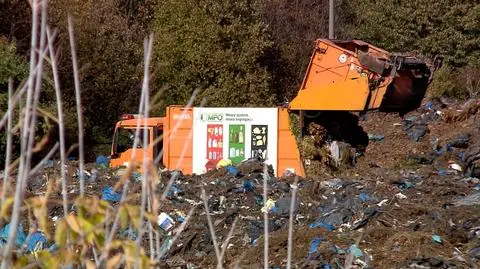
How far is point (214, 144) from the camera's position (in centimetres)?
1531

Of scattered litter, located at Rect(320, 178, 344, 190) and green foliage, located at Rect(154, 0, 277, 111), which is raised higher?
green foliage, located at Rect(154, 0, 277, 111)

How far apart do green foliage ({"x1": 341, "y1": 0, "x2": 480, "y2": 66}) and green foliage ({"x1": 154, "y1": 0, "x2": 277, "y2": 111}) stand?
7.71 metres

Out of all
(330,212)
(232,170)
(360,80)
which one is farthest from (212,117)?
(330,212)

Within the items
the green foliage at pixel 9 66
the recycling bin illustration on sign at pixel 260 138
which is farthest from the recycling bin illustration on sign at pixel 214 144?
the green foliage at pixel 9 66

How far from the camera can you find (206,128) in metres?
A: 15.3

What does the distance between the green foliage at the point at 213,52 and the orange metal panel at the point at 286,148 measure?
10363mm

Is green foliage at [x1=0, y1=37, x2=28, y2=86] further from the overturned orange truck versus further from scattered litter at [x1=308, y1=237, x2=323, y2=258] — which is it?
scattered litter at [x1=308, y1=237, x2=323, y2=258]

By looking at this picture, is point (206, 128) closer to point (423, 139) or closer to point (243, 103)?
point (423, 139)

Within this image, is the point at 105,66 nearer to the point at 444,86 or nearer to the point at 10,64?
the point at 10,64

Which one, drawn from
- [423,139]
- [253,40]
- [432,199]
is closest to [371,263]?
[432,199]

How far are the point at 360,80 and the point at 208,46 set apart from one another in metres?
12.3

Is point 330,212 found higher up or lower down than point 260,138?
lower down

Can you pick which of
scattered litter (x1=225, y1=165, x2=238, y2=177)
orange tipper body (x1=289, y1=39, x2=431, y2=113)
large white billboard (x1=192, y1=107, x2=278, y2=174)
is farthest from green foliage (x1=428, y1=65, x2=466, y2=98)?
scattered litter (x1=225, y1=165, x2=238, y2=177)

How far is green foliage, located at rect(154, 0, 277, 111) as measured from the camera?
84.8ft
